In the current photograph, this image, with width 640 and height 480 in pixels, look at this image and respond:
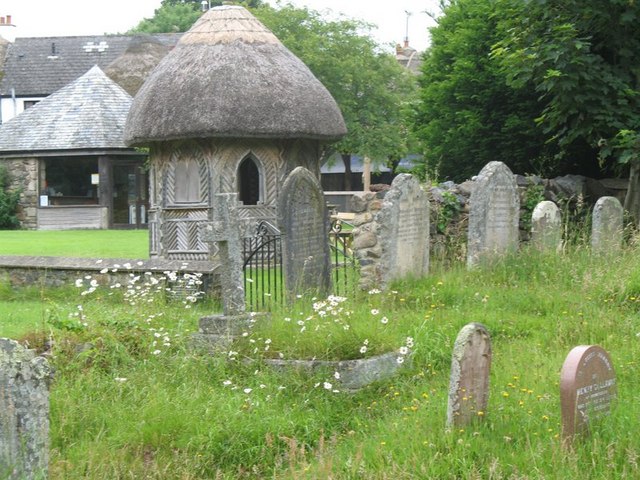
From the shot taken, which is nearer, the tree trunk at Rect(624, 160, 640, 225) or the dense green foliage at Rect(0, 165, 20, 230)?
the tree trunk at Rect(624, 160, 640, 225)

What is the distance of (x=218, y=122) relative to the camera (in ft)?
64.8

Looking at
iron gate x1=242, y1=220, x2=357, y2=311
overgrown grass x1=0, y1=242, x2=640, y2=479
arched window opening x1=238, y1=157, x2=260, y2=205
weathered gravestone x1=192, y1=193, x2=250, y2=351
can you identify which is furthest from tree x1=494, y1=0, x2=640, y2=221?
arched window opening x1=238, y1=157, x2=260, y2=205

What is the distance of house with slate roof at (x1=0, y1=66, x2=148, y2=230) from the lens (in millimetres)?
33031

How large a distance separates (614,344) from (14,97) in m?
36.3

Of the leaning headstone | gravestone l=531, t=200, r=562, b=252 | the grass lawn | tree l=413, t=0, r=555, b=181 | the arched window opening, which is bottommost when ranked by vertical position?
the grass lawn

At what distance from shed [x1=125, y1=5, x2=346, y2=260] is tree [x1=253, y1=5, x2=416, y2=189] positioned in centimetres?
1387

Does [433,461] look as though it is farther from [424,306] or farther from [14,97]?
[14,97]

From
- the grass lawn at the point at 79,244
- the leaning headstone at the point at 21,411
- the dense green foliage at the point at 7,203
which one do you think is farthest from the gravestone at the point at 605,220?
the dense green foliage at the point at 7,203

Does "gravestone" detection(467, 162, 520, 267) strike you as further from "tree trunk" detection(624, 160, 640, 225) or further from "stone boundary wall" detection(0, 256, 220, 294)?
"stone boundary wall" detection(0, 256, 220, 294)

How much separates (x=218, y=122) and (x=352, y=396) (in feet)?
39.3

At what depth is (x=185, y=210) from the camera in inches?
822

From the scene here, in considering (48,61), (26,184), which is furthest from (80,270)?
(48,61)

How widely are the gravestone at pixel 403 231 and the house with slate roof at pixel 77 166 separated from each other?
21000 millimetres

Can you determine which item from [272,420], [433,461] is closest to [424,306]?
[272,420]
